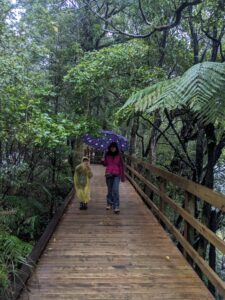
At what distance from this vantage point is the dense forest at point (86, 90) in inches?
166

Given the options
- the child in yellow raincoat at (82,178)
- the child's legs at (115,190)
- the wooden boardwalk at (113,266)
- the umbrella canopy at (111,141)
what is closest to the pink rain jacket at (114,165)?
the child's legs at (115,190)

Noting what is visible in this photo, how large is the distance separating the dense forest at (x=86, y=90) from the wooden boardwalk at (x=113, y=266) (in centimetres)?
47

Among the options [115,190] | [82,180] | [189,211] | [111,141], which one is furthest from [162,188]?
[111,141]

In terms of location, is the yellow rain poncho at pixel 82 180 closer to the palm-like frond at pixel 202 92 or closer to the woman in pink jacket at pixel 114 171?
the woman in pink jacket at pixel 114 171

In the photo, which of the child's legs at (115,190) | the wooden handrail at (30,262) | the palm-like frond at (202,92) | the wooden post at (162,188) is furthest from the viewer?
the child's legs at (115,190)

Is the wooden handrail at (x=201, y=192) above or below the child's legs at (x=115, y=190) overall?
above

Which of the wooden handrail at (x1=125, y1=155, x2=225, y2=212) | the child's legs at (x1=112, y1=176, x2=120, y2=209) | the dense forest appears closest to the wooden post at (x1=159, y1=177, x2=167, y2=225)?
the wooden handrail at (x1=125, y1=155, x2=225, y2=212)

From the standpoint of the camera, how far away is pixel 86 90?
9.83 meters

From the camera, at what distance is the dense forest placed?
4213mm

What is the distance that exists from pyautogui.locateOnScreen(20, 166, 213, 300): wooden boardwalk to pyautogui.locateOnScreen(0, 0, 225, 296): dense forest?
0.47 m

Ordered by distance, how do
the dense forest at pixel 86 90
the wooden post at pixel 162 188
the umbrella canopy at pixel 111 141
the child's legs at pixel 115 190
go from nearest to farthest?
the dense forest at pixel 86 90
the wooden post at pixel 162 188
the child's legs at pixel 115 190
the umbrella canopy at pixel 111 141

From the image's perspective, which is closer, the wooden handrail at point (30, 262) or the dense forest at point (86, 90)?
the wooden handrail at point (30, 262)

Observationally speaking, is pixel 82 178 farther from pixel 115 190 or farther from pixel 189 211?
pixel 189 211

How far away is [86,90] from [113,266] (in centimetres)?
607
